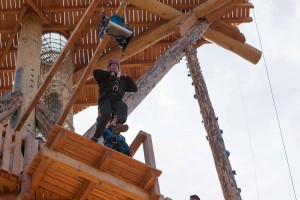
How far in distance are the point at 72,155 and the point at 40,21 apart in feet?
18.2

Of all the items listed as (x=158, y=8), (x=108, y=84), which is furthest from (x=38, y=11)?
(x=108, y=84)

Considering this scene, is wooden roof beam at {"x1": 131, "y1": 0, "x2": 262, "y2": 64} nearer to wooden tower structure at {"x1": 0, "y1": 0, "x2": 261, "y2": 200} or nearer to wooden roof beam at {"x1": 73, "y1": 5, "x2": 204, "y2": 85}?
wooden tower structure at {"x1": 0, "y1": 0, "x2": 261, "y2": 200}

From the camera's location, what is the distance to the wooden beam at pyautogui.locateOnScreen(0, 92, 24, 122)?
991 centimetres

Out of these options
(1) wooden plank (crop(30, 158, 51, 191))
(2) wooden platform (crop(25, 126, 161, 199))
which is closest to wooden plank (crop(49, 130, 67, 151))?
(2) wooden platform (crop(25, 126, 161, 199))

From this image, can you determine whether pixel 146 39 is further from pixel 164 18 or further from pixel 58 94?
pixel 58 94

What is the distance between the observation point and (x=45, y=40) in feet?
40.6

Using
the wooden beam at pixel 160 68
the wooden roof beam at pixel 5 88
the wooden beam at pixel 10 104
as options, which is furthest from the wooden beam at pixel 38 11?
the wooden beam at pixel 160 68

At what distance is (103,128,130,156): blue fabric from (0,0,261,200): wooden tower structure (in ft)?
0.97

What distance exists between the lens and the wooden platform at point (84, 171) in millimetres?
6941

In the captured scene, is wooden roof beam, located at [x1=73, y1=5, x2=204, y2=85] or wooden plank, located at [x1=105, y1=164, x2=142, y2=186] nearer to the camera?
wooden plank, located at [x1=105, y1=164, x2=142, y2=186]

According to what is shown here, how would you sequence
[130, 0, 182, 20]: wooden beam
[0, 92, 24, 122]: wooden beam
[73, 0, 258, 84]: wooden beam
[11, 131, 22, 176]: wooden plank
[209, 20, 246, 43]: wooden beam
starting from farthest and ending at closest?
1. [209, 20, 246, 43]: wooden beam
2. [73, 0, 258, 84]: wooden beam
3. [130, 0, 182, 20]: wooden beam
4. [0, 92, 24, 122]: wooden beam
5. [11, 131, 22, 176]: wooden plank

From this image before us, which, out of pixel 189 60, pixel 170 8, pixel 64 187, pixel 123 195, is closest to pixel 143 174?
pixel 123 195

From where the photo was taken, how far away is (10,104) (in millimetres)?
10047

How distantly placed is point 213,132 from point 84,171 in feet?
13.2
